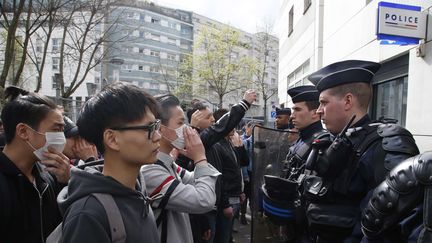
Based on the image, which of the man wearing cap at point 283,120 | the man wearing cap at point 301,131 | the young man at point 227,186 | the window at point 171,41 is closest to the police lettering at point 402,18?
the man wearing cap at point 301,131

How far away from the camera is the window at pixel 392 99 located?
5.09 metres

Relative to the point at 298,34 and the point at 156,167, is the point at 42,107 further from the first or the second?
the point at 298,34

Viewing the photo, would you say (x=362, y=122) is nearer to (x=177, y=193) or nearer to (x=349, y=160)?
(x=349, y=160)

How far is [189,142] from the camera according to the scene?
6.66 ft

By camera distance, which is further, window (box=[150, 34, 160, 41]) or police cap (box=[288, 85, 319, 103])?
window (box=[150, 34, 160, 41])

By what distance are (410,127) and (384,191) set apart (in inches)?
141

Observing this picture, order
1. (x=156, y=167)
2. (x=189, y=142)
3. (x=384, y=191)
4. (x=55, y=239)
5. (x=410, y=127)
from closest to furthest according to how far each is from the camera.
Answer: (x=55, y=239) < (x=384, y=191) < (x=156, y=167) < (x=189, y=142) < (x=410, y=127)

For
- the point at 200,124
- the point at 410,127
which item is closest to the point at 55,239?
the point at 200,124

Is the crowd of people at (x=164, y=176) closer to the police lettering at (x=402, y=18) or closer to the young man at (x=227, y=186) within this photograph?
the young man at (x=227, y=186)

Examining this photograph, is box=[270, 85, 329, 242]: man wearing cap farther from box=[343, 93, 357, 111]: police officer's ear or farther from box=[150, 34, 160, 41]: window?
box=[150, 34, 160, 41]: window

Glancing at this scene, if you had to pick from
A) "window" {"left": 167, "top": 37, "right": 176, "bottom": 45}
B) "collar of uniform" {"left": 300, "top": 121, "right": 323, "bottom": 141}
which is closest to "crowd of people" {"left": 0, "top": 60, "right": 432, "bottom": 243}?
"collar of uniform" {"left": 300, "top": 121, "right": 323, "bottom": 141}

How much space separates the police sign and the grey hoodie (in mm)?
3911

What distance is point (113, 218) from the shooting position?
1207mm

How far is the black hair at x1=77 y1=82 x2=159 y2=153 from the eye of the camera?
1.35 metres
